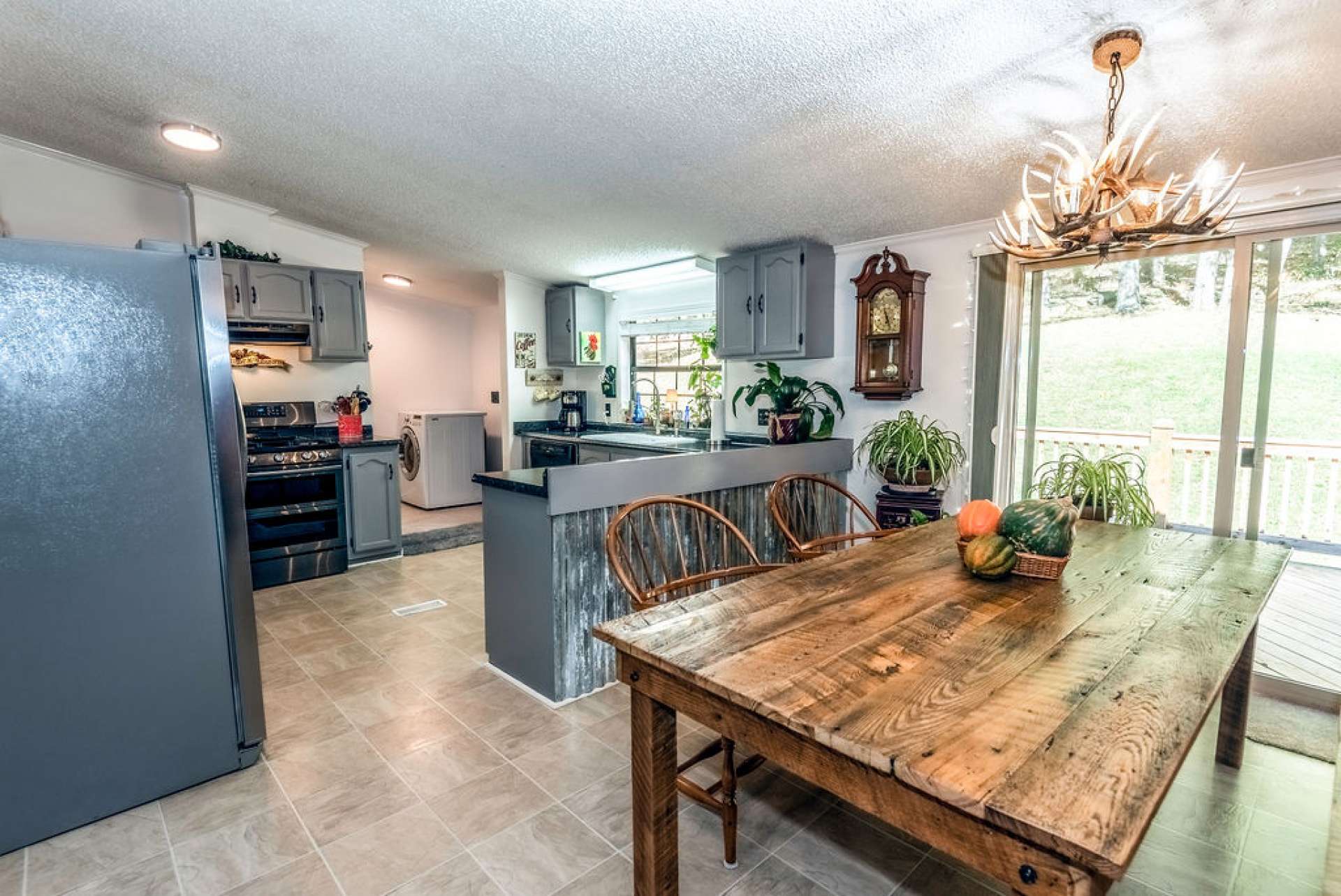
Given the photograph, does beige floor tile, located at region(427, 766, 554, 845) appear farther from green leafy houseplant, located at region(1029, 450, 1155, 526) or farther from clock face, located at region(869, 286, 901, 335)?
clock face, located at region(869, 286, 901, 335)

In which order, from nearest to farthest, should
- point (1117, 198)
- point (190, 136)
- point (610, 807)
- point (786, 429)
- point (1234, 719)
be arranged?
point (1117, 198), point (610, 807), point (1234, 719), point (190, 136), point (786, 429)

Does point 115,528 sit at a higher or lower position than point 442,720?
higher

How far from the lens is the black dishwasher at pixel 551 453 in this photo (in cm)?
504

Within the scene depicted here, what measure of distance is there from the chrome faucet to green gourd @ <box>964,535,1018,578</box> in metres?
3.60

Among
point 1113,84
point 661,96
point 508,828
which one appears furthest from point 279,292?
point 1113,84

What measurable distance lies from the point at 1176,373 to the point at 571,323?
4152mm

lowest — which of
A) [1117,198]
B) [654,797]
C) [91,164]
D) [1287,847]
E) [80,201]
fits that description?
[1287,847]

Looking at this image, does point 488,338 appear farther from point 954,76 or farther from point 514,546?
point 954,76

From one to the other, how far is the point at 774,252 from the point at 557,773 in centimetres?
305

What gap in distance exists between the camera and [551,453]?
5.27 m

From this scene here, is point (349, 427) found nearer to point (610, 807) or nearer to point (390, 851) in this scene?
point (390, 851)

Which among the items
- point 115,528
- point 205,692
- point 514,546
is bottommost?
point 205,692

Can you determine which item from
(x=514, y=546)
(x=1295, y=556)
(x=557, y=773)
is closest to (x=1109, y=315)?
(x=1295, y=556)

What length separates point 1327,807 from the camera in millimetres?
1936
